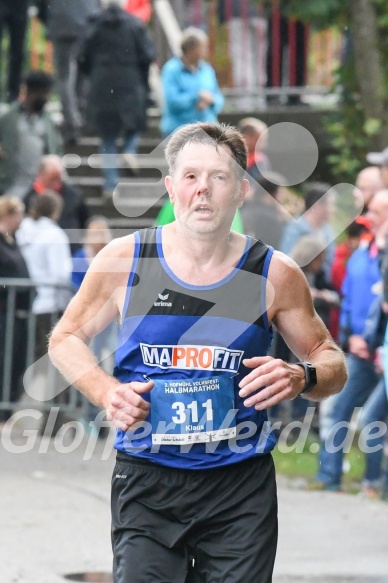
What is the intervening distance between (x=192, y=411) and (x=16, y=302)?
21.4ft

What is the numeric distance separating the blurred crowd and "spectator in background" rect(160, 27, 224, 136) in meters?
0.01

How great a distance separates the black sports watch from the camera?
→ 177 inches

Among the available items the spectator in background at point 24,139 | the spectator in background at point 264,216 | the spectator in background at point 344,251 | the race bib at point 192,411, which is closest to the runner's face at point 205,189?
the race bib at point 192,411

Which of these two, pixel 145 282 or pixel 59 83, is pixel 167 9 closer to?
pixel 59 83

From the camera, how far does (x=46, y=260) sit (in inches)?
437

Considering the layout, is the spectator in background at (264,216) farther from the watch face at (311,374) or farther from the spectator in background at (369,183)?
the watch face at (311,374)

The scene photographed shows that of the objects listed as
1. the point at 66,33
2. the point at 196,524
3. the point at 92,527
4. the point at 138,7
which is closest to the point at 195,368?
the point at 196,524

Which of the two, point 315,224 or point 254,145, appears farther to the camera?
point 254,145

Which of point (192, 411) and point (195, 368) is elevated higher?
point (195, 368)

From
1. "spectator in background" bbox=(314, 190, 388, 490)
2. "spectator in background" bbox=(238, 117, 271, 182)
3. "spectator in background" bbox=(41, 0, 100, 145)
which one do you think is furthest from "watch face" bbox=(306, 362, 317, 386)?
"spectator in background" bbox=(41, 0, 100, 145)

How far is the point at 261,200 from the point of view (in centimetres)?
1102

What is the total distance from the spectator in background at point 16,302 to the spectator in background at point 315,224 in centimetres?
203

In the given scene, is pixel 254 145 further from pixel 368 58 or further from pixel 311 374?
pixel 311 374

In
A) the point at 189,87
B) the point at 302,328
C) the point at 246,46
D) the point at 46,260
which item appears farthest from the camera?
the point at 246,46
